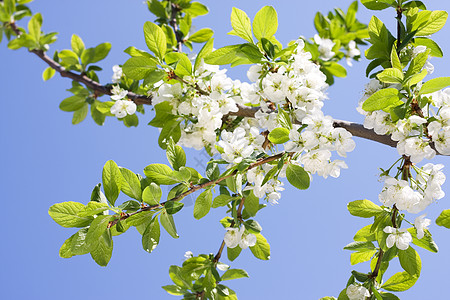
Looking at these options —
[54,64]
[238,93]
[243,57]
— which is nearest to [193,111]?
[238,93]

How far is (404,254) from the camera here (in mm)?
1081

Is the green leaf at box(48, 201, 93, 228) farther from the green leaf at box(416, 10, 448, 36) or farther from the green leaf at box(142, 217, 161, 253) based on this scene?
the green leaf at box(416, 10, 448, 36)

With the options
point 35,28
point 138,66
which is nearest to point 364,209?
point 138,66

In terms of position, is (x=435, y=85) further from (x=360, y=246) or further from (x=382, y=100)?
(x=360, y=246)

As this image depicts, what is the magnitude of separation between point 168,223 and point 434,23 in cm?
93

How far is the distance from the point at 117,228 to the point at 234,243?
0.36 meters

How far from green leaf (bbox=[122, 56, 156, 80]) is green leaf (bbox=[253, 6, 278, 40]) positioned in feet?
1.15

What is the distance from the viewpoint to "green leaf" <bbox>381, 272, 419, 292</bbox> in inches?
44.9

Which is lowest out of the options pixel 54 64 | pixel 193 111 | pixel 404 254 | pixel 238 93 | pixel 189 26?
pixel 404 254

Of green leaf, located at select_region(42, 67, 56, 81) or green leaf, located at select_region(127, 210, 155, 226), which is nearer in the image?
green leaf, located at select_region(127, 210, 155, 226)

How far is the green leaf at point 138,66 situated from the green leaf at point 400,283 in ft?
3.19

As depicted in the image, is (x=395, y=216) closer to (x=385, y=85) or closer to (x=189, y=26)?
(x=385, y=85)

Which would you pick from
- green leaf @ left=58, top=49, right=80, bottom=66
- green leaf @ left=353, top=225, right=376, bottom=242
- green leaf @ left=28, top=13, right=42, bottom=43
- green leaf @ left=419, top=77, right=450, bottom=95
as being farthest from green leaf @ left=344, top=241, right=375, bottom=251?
green leaf @ left=28, top=13, right=42, bottom=43

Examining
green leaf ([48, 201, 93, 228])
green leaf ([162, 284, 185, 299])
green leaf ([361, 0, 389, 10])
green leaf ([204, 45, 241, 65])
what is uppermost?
green leaf ([361, 0, 389, 10])
